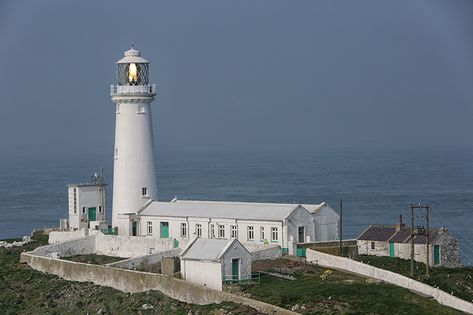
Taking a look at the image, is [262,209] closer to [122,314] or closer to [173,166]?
[122,314]

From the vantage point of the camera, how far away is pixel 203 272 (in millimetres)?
37281

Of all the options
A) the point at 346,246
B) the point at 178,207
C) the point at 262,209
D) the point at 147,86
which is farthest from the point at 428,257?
the point at 147,86

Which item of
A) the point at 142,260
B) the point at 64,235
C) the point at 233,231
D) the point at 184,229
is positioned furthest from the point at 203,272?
the point at 64,235

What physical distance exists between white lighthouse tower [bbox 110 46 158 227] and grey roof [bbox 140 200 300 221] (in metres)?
1.10

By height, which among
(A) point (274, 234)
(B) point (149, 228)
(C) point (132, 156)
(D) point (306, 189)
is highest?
(C) point (132, 156)

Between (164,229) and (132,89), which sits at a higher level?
(132,89)

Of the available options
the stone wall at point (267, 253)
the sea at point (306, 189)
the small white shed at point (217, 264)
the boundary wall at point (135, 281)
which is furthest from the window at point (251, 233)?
the sea at point (306, 189)

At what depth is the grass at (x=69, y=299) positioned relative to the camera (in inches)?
1426

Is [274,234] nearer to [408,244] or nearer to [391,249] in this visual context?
[391,249]

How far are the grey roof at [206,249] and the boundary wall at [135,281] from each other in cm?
107

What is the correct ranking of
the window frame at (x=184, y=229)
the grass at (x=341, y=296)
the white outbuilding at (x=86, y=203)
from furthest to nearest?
1. the white outbuilding at (x=86, y=203)
2. the window frame at (x=184, y=229)
3. the grass at (x=341, y=296)

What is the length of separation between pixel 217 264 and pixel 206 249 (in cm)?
148

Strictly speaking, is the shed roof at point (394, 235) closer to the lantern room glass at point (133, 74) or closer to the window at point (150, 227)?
the window at point (150, 227)

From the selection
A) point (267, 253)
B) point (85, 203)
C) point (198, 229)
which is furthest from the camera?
point (85, 203)
